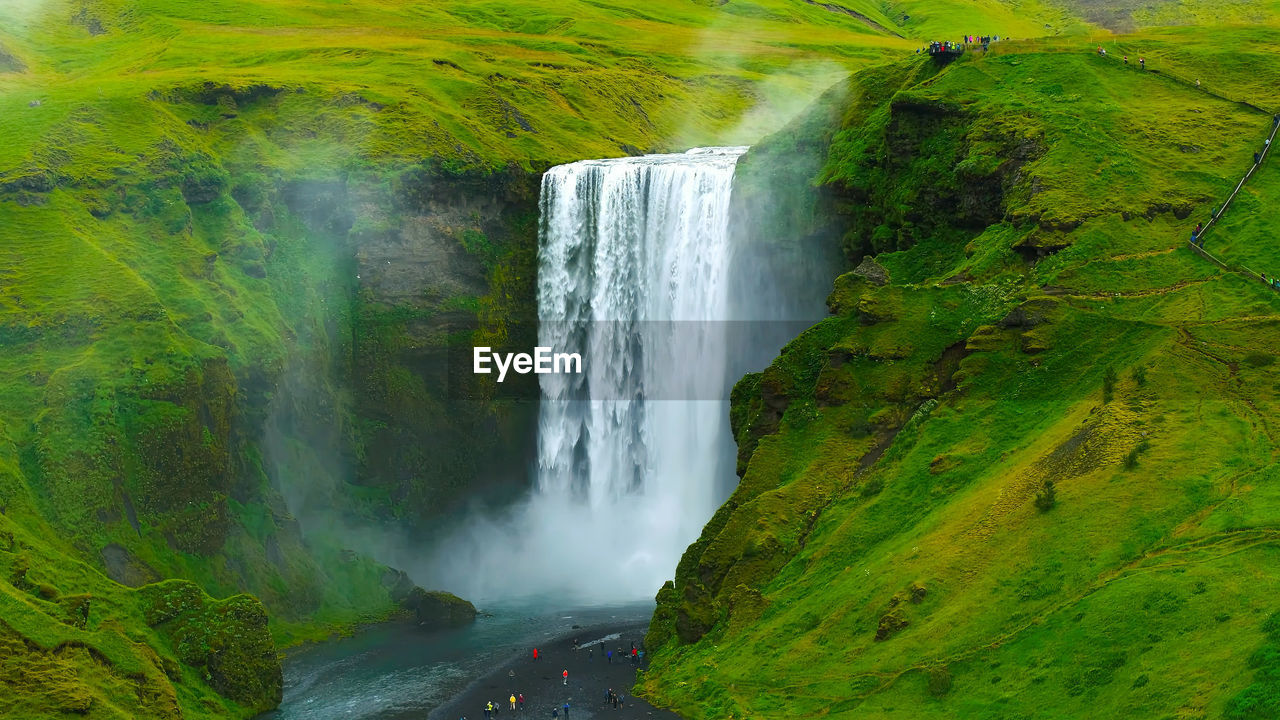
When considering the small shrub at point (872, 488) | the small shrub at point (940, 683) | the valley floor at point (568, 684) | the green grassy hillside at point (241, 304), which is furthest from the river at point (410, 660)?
the small shrub at point (940, 683)

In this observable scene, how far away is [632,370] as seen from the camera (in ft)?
343

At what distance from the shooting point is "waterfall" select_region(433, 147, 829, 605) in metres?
95.4

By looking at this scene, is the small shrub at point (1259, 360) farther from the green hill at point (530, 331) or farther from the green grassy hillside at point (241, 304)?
the green grassy hillside at point (241, 304)

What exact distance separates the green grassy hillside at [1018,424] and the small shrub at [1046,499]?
5.7 inches

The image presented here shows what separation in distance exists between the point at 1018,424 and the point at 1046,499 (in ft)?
32.1

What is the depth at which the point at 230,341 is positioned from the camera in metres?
93.2

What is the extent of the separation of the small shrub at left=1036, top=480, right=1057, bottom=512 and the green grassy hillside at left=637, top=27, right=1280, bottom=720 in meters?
0.15

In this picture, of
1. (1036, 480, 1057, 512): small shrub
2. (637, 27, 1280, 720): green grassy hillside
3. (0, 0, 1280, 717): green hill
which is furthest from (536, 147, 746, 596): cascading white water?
(1036, 480, 1057, 512): small shrub

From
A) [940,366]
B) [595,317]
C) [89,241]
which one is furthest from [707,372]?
[89,241]

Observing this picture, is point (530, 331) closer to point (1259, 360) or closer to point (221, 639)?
point (221, 639)

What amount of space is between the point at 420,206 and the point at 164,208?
20.3 metres

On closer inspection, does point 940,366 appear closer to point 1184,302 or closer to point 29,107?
point 1184,302

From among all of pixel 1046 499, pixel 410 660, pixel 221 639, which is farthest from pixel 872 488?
pixel 221 639

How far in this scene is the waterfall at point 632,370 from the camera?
95375 millimetres
